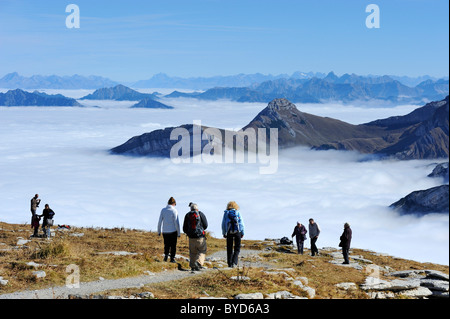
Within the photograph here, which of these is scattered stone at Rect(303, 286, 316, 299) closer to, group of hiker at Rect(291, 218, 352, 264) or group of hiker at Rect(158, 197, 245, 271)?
group of hiker at Rect(158, 197, 245, 271)

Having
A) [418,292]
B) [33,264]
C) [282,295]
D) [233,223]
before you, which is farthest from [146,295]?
[418,292]

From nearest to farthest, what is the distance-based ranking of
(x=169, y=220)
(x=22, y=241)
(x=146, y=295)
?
(x=146, y=295)
(x=169, y=220)
(x=22, y=241)

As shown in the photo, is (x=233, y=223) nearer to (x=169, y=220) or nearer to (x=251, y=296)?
(x=169, y=220)

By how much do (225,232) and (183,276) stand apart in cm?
238

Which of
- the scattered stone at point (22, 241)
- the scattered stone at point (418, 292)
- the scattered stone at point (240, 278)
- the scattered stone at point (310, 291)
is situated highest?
the scattered stone at point (240, 278)

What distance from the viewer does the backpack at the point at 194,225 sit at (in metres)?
17.6

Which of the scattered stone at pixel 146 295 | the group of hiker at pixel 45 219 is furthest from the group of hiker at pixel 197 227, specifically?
the group of hiker at pixel 45 219

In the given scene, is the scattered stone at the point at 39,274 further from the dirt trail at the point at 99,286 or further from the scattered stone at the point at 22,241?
the scattered stone at the point at 22,241

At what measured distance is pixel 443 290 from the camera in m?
18.9

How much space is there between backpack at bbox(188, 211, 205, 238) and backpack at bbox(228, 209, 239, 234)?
1178mm

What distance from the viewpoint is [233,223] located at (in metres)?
17.9

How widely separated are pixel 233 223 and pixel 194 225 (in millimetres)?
1583

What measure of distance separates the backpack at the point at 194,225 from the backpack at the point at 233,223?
1.18 m
